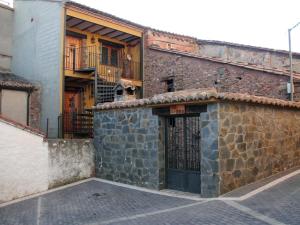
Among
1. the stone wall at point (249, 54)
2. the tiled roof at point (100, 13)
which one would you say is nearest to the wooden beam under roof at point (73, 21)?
the tiled roof at point (100, 13)

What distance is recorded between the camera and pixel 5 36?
57.2 ft

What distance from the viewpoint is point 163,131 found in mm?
9883

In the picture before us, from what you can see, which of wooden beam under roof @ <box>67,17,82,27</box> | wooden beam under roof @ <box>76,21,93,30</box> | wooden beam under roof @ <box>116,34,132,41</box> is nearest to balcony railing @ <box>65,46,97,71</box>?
wooden beam under roof @ <box>76,21,93,30</box>

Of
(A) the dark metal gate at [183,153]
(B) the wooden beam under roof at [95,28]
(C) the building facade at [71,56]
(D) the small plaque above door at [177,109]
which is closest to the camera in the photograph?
(D) the small plaque above door at [177,109]

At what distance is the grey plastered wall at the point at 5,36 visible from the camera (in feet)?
56.7

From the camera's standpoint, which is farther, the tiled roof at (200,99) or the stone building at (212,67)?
the stone building at (212,67)

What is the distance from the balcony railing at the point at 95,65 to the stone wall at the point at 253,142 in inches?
304

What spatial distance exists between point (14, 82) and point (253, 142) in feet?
34.6

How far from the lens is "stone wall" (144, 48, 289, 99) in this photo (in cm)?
1257

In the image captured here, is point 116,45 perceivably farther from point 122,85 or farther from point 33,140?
point 33,140

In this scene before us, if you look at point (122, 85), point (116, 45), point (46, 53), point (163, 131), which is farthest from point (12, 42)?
point (163, 131)

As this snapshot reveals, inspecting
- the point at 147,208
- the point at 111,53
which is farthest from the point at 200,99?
the point at 111,53

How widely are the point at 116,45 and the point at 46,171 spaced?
960 cm

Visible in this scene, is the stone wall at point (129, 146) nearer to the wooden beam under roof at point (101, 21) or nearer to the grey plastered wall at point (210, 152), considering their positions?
the grey plastered wall at point (210, 152)
